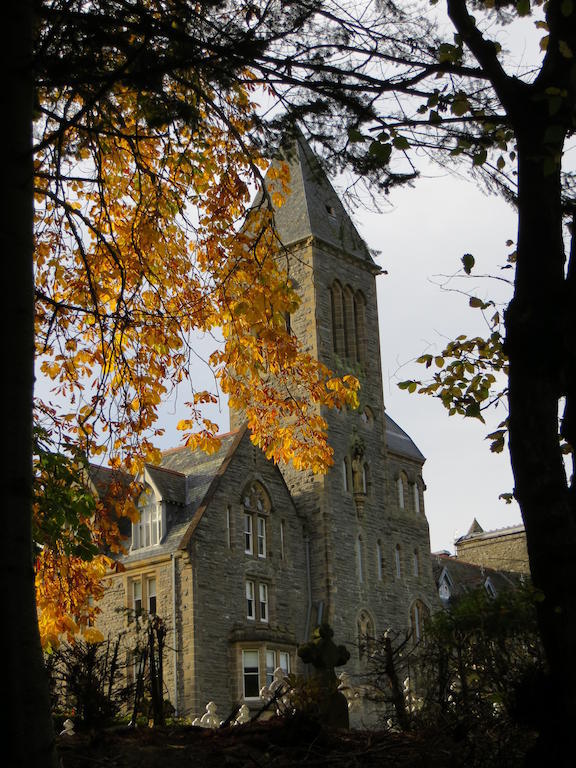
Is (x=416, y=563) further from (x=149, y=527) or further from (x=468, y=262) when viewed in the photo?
(x=468, y=262)

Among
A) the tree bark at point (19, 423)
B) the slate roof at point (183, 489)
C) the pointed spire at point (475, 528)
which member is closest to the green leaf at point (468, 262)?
the tree bark at point (19, 423)

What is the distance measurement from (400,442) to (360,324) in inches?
225

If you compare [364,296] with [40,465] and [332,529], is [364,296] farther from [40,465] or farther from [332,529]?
[40,465]

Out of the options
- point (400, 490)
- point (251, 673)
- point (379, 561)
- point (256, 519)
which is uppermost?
point (400, 490)

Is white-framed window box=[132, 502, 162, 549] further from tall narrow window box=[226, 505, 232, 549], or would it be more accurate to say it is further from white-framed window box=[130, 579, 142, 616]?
tall narrow window box=[226, 505, 232, 549]

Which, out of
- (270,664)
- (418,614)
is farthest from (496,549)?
Answer: (270,664)

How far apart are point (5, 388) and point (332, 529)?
33.7m

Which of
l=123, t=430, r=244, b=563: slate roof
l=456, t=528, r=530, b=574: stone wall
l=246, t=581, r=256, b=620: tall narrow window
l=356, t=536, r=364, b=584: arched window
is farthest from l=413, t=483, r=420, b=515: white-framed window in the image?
l=456, t=528, r=530, b=574: stone wall

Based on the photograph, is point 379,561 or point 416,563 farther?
point 416,563

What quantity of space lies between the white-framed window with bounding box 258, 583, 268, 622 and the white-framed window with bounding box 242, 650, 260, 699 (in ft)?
5.77

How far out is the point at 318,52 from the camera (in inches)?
313

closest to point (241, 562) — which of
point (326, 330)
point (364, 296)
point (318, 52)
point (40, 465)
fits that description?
point (326, 330)

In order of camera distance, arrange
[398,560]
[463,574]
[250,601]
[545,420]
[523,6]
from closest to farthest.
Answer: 1. [545,420]
2. [523,6]
3. [250,601]
4. [398,560]
5. [463,574]

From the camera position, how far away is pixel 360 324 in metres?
45.4
